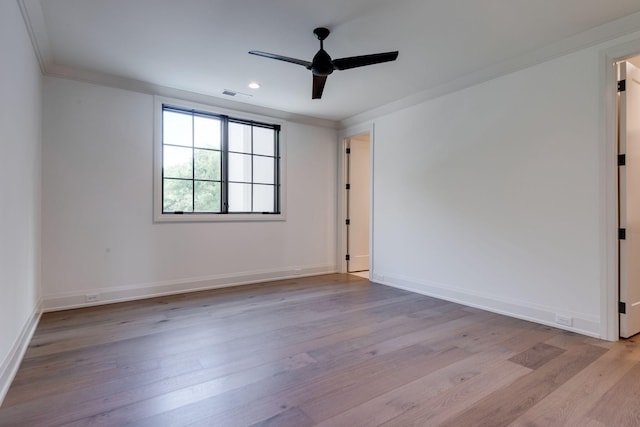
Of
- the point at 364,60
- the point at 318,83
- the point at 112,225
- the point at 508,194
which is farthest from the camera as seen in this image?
the point at 112,225

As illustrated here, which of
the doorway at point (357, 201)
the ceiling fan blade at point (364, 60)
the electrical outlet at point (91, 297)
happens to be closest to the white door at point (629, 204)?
the ceiling fan blade at point (364, 60)

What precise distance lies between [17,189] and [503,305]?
451 cm

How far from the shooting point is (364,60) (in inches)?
107

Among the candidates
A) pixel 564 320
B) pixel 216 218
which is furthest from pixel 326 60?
pixel 564 320

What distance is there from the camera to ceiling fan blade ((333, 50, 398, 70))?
2.67m

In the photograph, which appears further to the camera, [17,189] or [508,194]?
[508,194]

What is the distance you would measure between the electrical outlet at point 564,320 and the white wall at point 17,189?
4.25 m

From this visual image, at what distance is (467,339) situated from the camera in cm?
280

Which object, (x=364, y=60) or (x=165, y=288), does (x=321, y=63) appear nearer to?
(x=364, y=60)

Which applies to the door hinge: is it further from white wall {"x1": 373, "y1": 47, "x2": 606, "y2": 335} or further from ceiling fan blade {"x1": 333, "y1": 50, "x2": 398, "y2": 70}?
ceiling fan blade {"x1": 333, "y1": 50, "x2": 398, "y2": 70}

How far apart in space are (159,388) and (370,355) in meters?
1.45

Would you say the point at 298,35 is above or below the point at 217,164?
above

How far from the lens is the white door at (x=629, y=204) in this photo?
275cm

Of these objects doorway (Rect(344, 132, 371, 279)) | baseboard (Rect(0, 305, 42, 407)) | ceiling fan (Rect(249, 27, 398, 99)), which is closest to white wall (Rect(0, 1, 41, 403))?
baseboard (Rect(0, 305, 42, 407))
